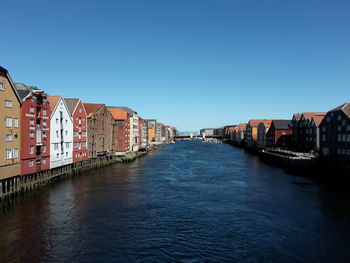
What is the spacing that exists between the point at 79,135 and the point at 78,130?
1.21m

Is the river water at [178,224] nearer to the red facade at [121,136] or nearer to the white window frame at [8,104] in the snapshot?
the white window frame at [8,104]

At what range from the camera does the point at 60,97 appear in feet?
178

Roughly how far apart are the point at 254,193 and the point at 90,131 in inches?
A: 1810

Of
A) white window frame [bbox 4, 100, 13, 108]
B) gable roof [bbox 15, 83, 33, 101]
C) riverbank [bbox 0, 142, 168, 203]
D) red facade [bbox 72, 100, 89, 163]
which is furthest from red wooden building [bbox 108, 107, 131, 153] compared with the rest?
white window frame [bbox 4, 100, 13, 108]

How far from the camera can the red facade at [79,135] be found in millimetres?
61094

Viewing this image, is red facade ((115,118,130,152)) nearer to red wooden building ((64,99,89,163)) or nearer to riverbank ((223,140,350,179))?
red wooden building ((64,99,89,163))

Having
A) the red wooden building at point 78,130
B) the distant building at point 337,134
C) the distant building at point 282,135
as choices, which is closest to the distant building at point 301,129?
the distant building at point 282,135

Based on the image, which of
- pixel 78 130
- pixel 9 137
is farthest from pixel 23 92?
pixel 78 130

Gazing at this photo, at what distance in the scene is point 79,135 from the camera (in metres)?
63.0

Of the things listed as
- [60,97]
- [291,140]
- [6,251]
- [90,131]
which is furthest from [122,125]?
[6,251]

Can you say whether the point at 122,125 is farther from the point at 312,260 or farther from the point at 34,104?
the point at 312,260

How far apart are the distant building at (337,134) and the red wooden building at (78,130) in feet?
189

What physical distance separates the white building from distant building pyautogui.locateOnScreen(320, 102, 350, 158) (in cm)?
5744

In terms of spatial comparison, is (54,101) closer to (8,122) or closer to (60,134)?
(60,134)
